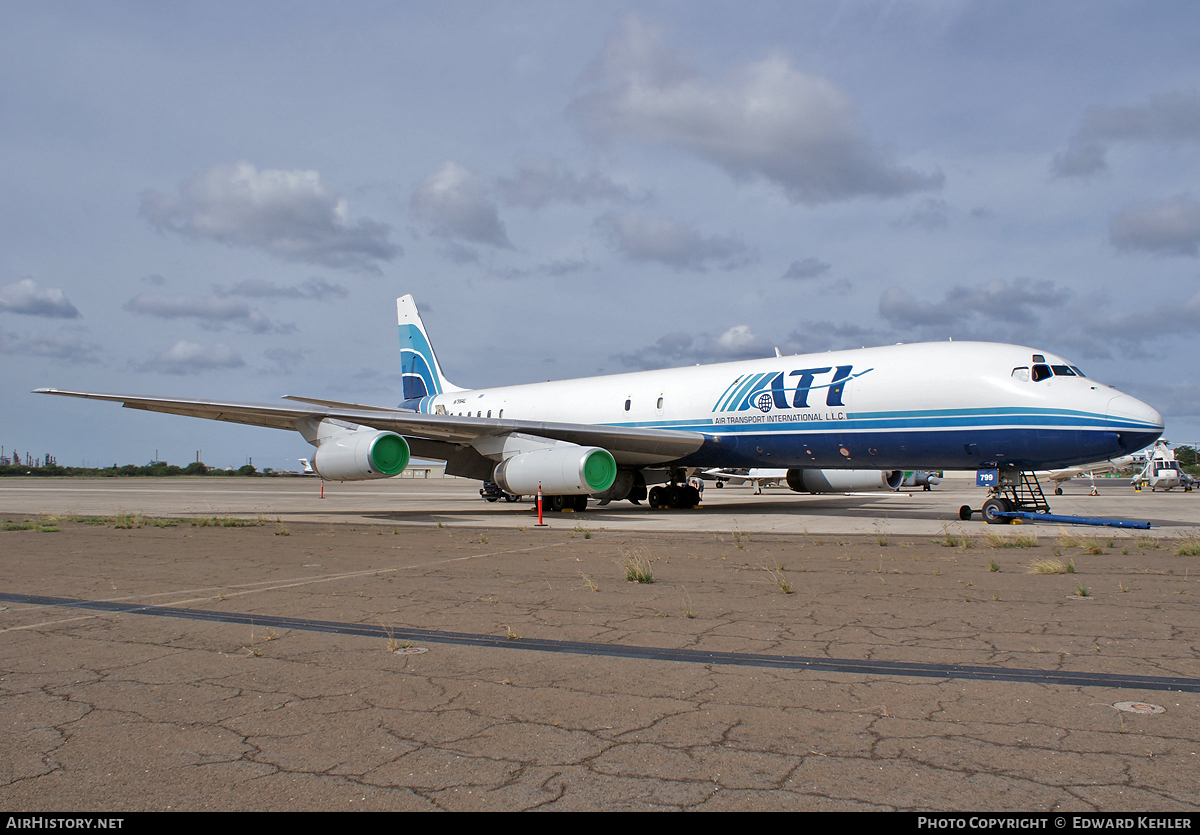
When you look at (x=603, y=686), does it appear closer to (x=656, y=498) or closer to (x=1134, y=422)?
(x=1134, y=422)

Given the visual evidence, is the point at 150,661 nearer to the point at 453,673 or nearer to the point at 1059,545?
the point at 453,673

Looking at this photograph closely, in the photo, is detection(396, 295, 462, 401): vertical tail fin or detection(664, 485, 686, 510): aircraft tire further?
detection(396, 295, 462, 401): vertical tail fin

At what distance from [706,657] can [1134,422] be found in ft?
40.8

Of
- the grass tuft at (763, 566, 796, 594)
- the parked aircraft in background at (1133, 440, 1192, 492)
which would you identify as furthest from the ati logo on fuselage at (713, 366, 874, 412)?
the parked aircraft in background at (1133, 440, 1192, 492)

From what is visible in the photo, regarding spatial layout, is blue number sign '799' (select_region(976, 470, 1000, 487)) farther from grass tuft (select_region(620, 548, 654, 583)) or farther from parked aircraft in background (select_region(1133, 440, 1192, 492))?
parked aircraft in background (select_region(1133, 440, 1192, 492))

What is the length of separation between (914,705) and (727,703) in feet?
2.98

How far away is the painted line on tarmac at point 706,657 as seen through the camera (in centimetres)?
427

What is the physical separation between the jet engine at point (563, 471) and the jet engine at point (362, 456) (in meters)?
2.54

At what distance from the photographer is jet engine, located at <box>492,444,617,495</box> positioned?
56.0ft

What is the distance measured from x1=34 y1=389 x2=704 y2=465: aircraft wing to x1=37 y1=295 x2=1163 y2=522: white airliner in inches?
1.9

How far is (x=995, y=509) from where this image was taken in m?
16.0

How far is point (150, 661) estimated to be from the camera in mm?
4859

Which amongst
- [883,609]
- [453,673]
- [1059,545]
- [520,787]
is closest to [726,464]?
[1059,545]

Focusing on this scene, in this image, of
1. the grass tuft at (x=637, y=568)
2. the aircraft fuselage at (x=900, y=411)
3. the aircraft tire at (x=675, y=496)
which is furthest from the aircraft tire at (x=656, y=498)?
the grass tuft at (x=637, y=568)
